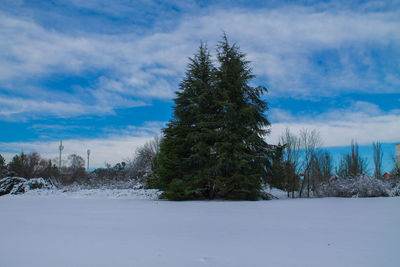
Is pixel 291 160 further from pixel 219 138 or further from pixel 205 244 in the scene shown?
pixel 205 244

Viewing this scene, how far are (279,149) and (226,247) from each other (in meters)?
9.53

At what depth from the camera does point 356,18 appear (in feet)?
30.0

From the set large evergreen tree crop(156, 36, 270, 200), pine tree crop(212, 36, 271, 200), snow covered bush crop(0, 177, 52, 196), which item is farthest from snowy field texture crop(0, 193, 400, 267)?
snow covered bush crop(0, 177, 52, 196)

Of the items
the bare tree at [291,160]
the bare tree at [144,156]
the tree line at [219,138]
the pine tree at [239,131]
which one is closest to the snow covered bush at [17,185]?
the bare tree at [144,156]

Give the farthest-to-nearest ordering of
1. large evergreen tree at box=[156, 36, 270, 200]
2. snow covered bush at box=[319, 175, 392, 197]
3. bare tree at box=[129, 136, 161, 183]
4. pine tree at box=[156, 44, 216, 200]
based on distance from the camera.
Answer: bare tree at box=[129, 136, 161, 183] < snow covered bush at box=[319, 175, 392, 197] < pine tree at box=[156, 44, 216, 200] < large evergreen tree at box=[156, 36, 270, 200]

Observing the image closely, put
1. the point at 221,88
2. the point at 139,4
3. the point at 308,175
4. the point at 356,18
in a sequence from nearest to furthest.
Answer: the point at 139,4 → the point at 356,18 → the point at 221,88 → the point at 308,175

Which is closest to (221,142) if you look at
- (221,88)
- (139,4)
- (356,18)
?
(221,88)

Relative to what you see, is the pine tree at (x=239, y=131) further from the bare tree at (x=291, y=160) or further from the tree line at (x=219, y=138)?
the bare tree at (x=291, y=160)

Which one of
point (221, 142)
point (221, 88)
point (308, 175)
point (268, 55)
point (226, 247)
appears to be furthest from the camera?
point (308, 175)

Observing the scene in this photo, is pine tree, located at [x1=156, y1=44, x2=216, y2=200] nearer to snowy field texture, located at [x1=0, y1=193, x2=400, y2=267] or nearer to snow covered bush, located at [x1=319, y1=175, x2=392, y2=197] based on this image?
snow covered bush, located at [x1=319, y1=175, x2=392, y2=197]

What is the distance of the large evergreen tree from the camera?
11008mm

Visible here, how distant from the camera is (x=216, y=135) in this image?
36.9ft

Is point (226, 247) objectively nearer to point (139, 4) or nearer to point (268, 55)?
point (139, 4)

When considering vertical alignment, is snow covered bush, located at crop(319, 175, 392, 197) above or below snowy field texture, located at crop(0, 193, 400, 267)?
below
